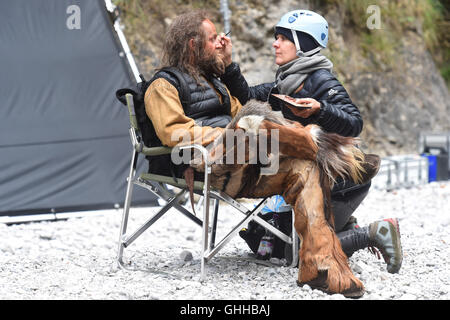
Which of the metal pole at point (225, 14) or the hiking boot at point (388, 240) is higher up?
the metal pole at point (225, 14)

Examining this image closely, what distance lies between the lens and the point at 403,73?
32.2 feet

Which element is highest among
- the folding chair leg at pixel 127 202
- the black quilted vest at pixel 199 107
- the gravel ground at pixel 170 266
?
the black quilted vest at pixel 199 107

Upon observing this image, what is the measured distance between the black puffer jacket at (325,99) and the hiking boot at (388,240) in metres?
0.44

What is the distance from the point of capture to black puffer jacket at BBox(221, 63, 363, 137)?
280 cm

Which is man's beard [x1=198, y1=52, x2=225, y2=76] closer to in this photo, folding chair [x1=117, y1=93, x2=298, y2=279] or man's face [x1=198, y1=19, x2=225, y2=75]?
man's face [x1=198, y1=19, x2=225, y2=75]

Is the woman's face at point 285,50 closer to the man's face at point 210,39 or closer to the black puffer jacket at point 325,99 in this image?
the black puffer jacket at point 325,99

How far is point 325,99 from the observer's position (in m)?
2.97

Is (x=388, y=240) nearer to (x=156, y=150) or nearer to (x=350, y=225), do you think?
(x=350, y=225)

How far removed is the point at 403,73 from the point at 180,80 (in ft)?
24.5

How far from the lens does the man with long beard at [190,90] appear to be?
2.90 m

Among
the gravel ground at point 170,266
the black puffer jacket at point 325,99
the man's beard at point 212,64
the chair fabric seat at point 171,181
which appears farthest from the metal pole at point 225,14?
the chair fabric seat at point 171,181

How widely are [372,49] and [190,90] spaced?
22.3ft
